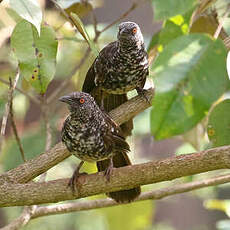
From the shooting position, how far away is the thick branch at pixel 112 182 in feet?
6.87

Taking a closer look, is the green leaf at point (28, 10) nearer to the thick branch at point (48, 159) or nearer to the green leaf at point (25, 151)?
the thick branch at point (48, 159)

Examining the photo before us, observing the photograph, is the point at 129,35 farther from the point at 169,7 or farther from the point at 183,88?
the point at 183,88

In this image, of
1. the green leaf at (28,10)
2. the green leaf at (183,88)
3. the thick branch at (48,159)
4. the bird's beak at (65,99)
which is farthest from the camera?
the bird's beak at (65,99)

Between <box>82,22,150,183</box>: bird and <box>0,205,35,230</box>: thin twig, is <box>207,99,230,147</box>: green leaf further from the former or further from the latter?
<box>0,205,35,230</box>: thin twig

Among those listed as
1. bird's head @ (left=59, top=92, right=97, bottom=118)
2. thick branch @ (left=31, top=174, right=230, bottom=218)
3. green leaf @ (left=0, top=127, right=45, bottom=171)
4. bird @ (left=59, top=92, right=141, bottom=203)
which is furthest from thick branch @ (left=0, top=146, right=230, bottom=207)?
green leaf @ (left=0, top=127, right=45, bottom=171)

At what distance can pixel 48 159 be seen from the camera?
258 centimetres

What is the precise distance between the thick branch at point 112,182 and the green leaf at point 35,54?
49 cm

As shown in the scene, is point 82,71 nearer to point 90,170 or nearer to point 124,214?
point 90,170

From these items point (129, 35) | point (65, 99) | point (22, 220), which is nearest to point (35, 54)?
point (65, 99)

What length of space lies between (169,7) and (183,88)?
0.28m

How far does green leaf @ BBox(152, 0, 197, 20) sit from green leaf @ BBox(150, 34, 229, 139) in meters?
0.15

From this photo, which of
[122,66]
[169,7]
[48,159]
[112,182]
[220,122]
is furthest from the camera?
[122,66]

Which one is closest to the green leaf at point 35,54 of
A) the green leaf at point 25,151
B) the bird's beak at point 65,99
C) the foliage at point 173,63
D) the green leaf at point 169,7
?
the foliage at point 173,63

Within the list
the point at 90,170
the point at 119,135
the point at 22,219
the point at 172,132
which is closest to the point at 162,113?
the point at 172,132
